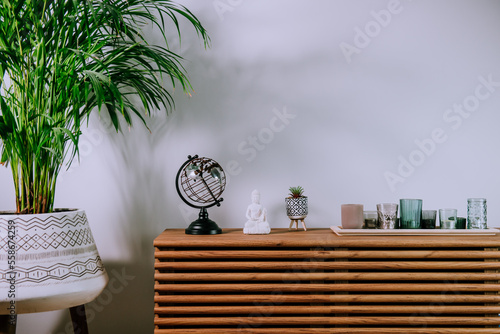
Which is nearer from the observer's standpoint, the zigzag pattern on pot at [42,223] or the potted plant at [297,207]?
the zigzag pattern on pot at [42,223]

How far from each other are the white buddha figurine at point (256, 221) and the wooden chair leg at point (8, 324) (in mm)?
930

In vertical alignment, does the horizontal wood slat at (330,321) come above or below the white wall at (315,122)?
below

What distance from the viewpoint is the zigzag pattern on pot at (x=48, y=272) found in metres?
1.44

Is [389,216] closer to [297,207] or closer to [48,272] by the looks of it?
[297,207]

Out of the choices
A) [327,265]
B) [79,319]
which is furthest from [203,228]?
[79,319]

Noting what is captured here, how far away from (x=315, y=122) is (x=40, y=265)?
4.62ft

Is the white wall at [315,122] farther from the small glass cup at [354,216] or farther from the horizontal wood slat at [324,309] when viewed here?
the horizontal wood slat at [324,309]

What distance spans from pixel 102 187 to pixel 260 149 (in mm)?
841

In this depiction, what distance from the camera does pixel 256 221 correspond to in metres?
1.81

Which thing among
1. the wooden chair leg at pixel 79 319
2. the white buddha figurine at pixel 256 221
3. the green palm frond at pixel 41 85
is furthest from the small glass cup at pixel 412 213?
the wooden chair leg at pixel 79 319

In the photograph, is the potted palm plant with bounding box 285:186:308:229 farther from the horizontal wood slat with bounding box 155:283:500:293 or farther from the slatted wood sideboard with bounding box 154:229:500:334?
the horizontal wood slat with bounding box 155:283:500:293

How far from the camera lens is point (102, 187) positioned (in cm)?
213

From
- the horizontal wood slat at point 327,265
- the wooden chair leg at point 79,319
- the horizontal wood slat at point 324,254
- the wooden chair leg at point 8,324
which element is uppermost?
the horizontal wood slat at point 324,254

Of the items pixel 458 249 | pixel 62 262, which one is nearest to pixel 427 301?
pixel 458 249
